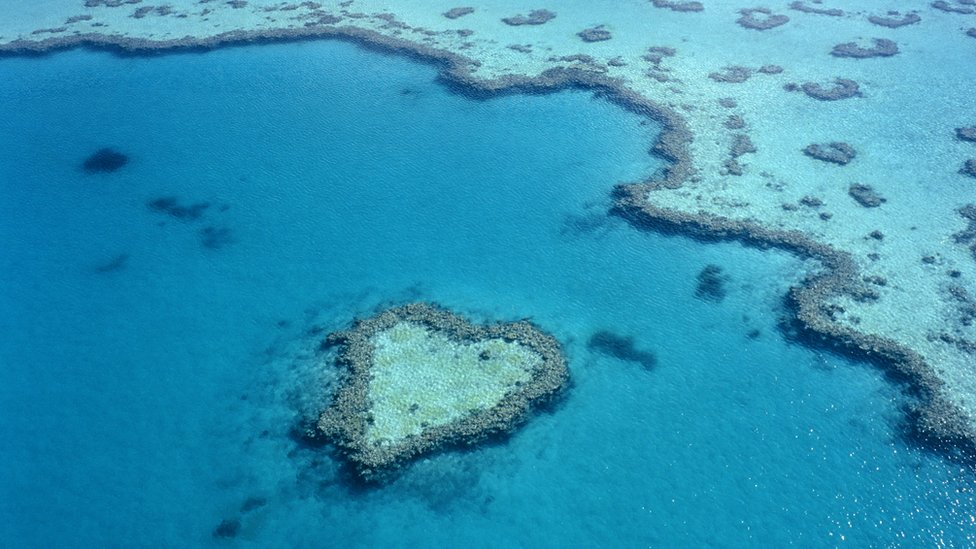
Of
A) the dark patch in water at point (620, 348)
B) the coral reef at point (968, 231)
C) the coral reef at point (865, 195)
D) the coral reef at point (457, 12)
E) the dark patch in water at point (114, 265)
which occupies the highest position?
the coral reef at point (457, 12)

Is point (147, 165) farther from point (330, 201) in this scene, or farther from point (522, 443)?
point (522, 443)

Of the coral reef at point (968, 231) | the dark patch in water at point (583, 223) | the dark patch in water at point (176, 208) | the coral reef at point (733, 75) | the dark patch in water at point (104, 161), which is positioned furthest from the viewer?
the coral reef at point (733, 75)

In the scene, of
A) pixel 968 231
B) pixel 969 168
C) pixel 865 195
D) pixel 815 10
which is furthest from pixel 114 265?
pixel 815 10

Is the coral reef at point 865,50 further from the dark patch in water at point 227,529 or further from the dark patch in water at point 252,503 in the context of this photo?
the dark patch in water at point 227,529

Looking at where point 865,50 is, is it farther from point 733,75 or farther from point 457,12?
point 457,12

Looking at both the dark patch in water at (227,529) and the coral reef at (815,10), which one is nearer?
the dark patch in water at (227,529)

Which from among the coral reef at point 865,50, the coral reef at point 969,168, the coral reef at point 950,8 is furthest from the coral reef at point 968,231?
the coral reef at point 950,8
